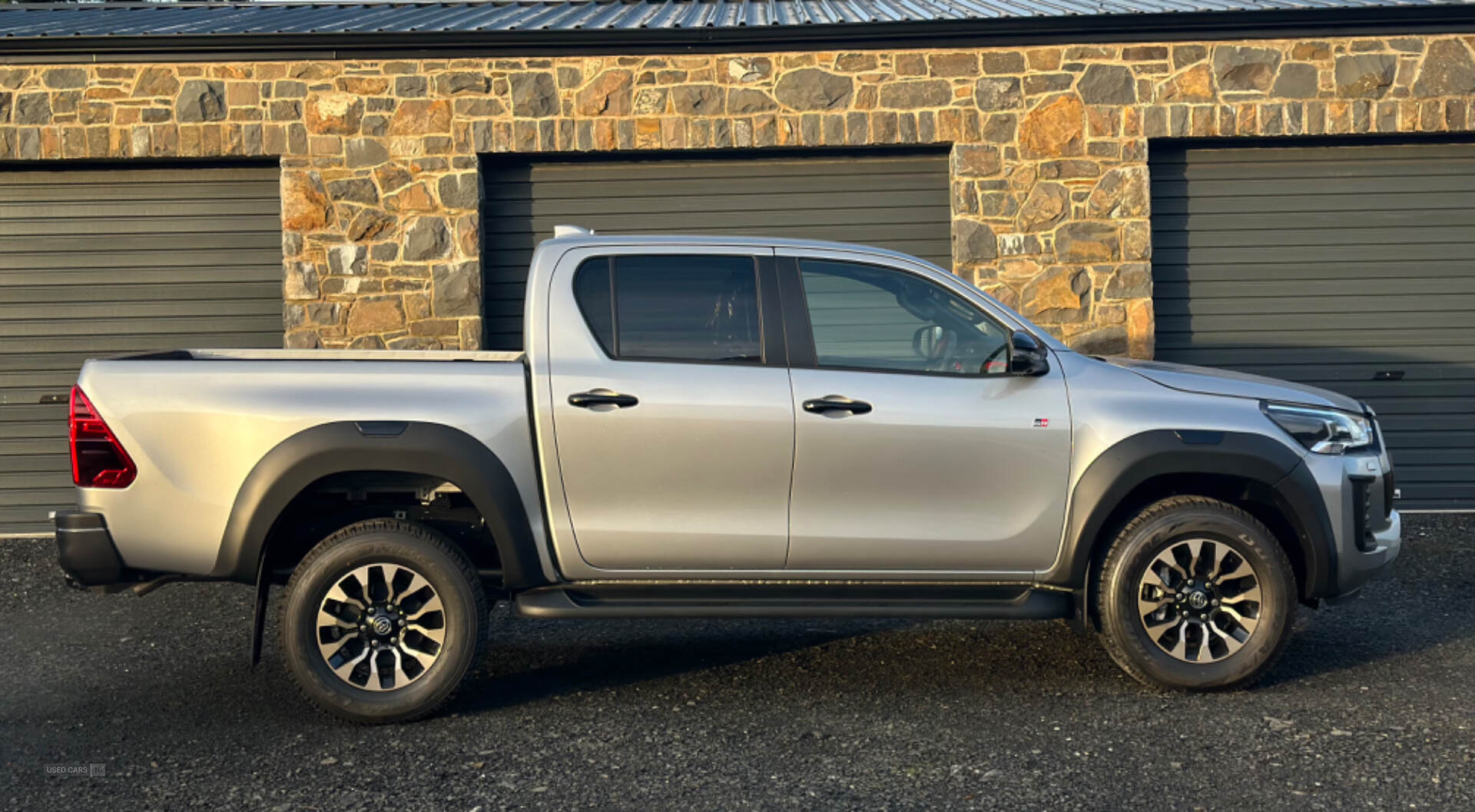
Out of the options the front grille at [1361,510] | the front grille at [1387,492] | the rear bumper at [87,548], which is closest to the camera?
the rear bumper at [87,548]

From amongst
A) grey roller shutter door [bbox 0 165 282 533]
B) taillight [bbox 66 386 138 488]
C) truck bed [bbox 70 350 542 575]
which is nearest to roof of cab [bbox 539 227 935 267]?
truck bed [bbox 70 350 542 575]

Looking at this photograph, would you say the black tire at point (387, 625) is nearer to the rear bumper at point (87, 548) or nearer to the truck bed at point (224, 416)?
the truck bed at point (224, 416)

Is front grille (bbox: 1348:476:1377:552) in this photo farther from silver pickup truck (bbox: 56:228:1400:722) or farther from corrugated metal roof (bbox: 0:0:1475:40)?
corrugated metal roof (bbox: 0:0:1475:40)

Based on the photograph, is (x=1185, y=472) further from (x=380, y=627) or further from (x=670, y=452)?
(x=380, y=627)

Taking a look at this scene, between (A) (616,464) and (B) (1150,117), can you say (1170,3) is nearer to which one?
(B) (1150,117)

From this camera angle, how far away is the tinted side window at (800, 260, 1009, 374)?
5.46 metres

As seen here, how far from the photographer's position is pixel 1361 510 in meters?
5.49

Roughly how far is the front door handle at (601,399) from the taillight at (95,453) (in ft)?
5.58

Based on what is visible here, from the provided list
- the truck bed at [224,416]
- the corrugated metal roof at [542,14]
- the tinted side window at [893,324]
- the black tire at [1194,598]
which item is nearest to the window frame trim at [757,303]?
the tinted side window at [893,324]

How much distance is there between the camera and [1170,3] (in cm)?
1031

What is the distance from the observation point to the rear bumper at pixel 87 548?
198 inches

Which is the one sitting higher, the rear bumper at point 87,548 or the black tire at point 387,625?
the rear bumper at point 87,548

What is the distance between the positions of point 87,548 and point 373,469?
3.60ft

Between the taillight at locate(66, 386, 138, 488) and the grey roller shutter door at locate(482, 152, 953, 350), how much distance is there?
526 cm
